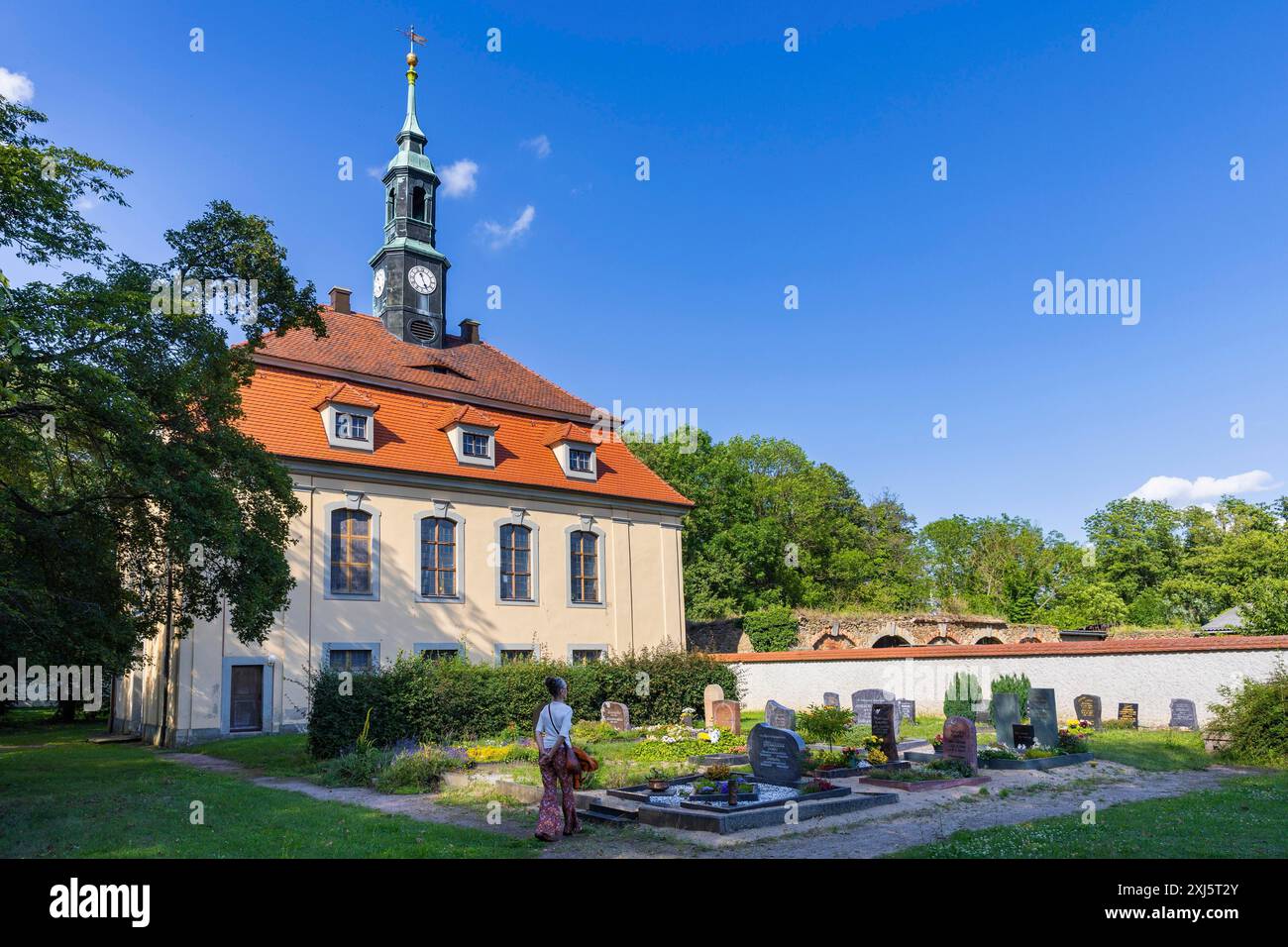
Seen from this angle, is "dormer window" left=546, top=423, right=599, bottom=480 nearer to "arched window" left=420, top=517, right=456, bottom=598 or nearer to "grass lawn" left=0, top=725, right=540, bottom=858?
"arched window" left=420, top=517, right=456, bottom=598

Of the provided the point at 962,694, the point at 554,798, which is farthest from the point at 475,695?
the point at 962,694

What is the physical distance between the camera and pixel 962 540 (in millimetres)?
74125

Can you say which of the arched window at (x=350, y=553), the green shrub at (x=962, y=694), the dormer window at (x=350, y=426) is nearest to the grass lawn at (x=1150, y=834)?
the green shrub at (x=962, y=694)

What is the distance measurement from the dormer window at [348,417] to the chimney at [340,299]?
624cm

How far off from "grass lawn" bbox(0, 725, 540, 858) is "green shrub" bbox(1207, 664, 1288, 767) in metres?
13.6

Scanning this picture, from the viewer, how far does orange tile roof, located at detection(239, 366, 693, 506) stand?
25.2 m

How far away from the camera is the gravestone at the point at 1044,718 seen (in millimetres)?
17047

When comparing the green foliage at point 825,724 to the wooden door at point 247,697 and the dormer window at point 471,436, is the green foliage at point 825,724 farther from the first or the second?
the dormer window at point 471,436

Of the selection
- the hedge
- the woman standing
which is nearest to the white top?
the woman standing
